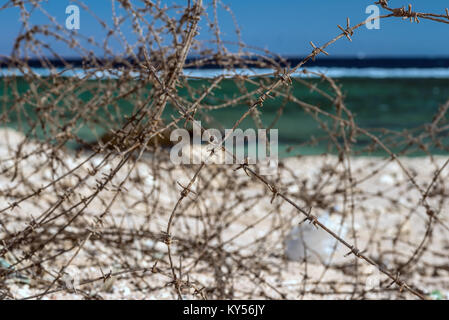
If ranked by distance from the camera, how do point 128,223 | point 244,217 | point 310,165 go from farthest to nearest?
point 310,165, point 244,217, point 128,223

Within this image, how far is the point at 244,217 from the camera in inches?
162

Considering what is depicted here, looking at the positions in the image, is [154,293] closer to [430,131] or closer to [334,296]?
[334,296]

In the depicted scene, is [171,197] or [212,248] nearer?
[212,248]

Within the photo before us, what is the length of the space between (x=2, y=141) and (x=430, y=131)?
7.75m

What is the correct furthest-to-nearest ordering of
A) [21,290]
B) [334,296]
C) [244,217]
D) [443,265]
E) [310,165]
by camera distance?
1. [310,165]
2. [244,217]
3. [443,265]
4. [334,296]
5. [21,290]

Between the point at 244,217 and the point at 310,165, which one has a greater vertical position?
the point at 310,165

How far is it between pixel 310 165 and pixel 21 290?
4801 millimetres

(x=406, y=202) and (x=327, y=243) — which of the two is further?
(x=406, y=202)

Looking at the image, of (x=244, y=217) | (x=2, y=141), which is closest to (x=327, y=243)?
(x=244, y=217)

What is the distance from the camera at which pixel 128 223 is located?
3.51m

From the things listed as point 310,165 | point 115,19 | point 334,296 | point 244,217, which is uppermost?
point 115,19
